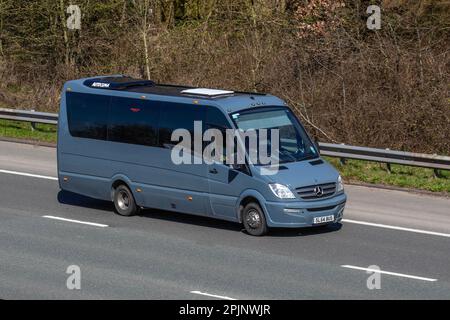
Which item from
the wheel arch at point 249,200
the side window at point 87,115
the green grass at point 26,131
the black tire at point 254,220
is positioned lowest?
the green grass at point 26,131

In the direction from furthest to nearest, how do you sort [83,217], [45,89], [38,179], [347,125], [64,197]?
[45,89]
[347,125]
[38,179]
[64,197]
[83,217]

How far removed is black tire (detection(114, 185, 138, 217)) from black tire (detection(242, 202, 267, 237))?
2.61m

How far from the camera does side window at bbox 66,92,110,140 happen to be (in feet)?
67.7

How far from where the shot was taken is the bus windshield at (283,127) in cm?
1886

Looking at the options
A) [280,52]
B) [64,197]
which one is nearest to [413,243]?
[64,197]

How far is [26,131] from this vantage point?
29500 millimetres

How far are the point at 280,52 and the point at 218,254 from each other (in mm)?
15238

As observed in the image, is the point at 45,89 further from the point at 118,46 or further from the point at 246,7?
the point at 246,7

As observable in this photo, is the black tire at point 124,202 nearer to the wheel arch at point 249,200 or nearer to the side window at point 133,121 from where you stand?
the side window at point 133,121

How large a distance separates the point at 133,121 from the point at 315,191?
154 inches

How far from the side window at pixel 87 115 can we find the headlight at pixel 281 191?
409cm

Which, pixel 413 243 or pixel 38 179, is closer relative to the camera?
pixel 413 243

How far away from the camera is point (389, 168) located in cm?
2406

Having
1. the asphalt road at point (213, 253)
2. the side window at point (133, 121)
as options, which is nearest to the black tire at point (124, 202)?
the asphalt road at point (213, 253)
